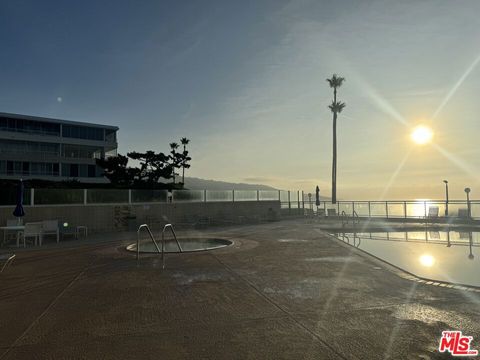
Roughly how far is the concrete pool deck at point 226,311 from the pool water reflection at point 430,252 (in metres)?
1.39

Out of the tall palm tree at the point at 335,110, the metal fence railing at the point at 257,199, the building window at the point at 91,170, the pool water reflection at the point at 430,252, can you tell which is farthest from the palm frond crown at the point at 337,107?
the building window at the point at 91,170

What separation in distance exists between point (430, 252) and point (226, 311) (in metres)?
8.65

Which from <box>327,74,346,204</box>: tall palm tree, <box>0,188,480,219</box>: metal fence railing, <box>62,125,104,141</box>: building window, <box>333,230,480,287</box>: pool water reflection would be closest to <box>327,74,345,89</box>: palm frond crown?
<box>327,74,346,204</box>: tall palm tree

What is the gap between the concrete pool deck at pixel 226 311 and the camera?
11.7 feet

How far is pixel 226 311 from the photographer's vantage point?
A: 4.77m

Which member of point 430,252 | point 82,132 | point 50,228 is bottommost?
point 430,252

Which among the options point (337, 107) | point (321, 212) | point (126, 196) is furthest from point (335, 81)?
point (126, 196)

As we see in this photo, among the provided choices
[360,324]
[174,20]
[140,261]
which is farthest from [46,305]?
[174,20]

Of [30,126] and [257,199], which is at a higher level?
[30,126]

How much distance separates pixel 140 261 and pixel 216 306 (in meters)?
4.48

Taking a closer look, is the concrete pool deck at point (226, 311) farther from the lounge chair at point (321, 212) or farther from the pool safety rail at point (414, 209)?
the lounge chair at point (321, 212)

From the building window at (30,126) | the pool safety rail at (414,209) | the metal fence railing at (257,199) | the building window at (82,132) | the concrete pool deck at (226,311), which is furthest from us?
the building window at (82,132)

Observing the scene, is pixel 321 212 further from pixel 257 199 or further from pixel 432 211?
pixel 432 211

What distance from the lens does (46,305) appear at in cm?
521
